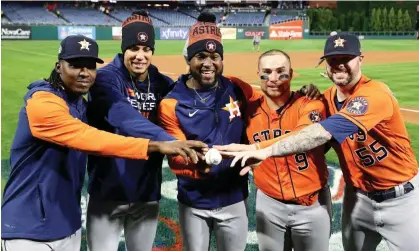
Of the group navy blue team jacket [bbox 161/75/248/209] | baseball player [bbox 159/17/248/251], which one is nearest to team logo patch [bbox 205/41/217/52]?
baseball player [bbox 159/17/248/251]

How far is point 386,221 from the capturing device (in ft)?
12.7

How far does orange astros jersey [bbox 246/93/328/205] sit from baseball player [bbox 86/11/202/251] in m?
0.90

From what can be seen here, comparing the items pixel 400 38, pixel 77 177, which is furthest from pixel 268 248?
pixel 400 38

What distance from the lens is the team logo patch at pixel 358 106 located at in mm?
3564

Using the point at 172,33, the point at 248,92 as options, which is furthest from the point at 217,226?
the point at 172,33

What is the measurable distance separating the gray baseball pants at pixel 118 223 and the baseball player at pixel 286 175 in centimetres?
99

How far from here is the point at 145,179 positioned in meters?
3.79

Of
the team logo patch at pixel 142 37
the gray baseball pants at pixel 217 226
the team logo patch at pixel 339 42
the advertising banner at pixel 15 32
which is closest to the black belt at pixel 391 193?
the gray baseball pants at pixel 217 226

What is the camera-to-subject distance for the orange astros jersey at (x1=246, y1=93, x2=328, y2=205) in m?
3.70

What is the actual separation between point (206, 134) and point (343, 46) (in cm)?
137

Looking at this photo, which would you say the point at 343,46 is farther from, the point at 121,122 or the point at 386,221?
the point at 121,122

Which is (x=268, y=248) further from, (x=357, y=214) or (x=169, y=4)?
(x=169, y=4)

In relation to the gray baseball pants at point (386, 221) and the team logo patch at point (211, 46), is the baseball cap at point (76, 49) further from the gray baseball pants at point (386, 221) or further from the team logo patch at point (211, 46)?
the gray baseball pants at point (386, 221)

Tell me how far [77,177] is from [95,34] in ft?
156
